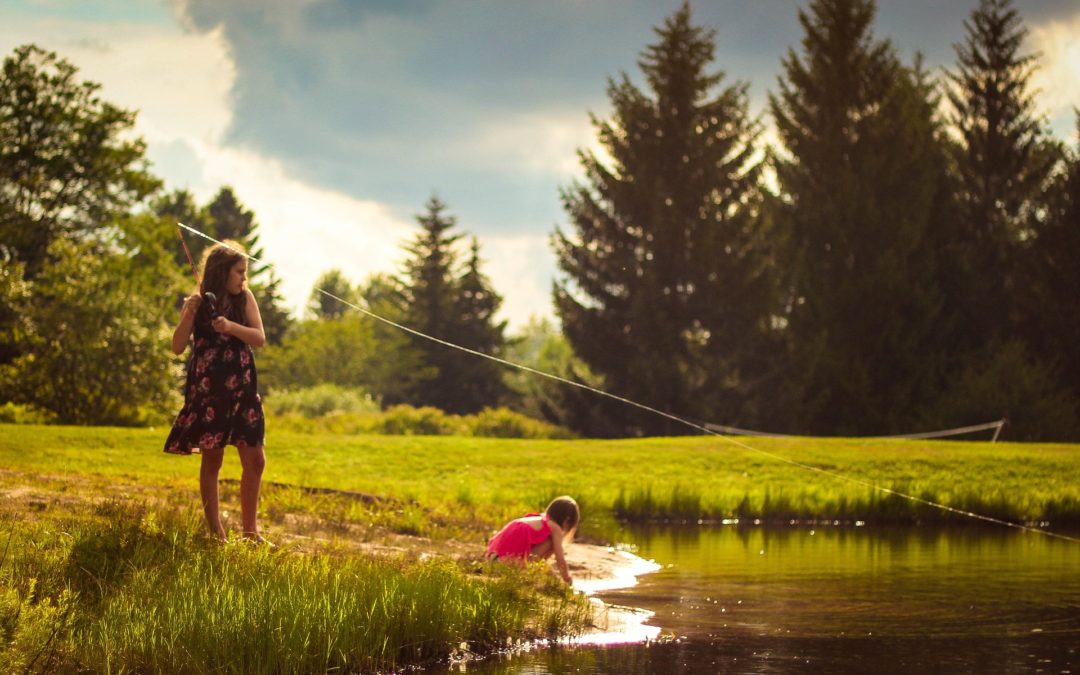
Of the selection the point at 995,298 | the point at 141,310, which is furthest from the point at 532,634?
the point at 995,298

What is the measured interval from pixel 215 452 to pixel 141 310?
70.6ft

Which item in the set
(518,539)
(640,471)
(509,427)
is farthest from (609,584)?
(509,427)

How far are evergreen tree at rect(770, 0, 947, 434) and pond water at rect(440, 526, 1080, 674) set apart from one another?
2444 cm

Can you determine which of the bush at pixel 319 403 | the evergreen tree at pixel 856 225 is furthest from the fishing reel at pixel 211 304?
the bush at pixel 319 403

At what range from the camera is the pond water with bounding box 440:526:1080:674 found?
739cm

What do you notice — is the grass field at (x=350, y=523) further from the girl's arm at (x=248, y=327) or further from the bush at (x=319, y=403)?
the bush at (x=319, y=403)

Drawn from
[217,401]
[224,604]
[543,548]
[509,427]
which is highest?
[509,427]

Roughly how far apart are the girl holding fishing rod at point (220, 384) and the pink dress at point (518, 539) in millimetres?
2157

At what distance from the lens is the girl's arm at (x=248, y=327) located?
899 centimetres

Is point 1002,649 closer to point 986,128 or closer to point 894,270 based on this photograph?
point 894,270

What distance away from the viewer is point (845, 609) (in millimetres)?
9570

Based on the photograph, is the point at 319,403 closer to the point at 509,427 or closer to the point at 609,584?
the point at 509,427

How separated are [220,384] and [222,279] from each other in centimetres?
78

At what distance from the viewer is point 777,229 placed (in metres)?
42.7
